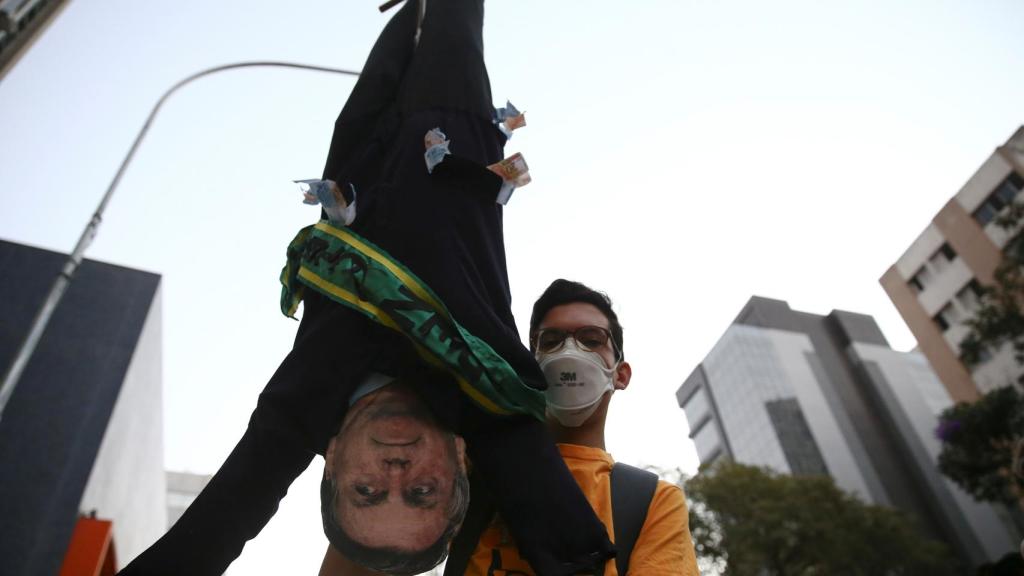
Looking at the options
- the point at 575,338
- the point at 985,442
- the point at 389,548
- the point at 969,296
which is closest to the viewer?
the point at 389,548

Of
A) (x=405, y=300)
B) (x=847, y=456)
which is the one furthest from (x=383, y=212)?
(x=847, y=456)

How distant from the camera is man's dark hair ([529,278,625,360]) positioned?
7.50 feet

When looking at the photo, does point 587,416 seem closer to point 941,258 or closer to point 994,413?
point 994,413

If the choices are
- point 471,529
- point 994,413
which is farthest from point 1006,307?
point 471,529

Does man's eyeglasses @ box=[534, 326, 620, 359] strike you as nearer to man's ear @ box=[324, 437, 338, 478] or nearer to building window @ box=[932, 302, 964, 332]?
man's ear @ box=[324, 437, 338, 478]

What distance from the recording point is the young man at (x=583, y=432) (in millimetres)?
1615

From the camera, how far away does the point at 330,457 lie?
4.33 feet

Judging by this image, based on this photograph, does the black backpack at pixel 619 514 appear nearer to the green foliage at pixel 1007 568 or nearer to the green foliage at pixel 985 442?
the green foliage at pixel 1007 568

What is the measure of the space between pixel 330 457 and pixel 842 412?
115 ft

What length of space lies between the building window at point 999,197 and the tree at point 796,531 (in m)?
12.1

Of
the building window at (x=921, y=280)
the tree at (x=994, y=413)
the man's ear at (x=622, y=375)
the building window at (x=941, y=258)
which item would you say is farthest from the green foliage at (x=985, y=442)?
the man's ear at (x=622, y=375)

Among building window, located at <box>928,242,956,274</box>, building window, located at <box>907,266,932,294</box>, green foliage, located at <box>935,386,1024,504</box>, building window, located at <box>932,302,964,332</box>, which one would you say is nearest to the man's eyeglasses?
green foliage, located at <box>935,386,1024,504</box>

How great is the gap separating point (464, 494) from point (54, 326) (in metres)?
11.6

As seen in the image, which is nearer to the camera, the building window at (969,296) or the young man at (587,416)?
the young man at (587,416)
